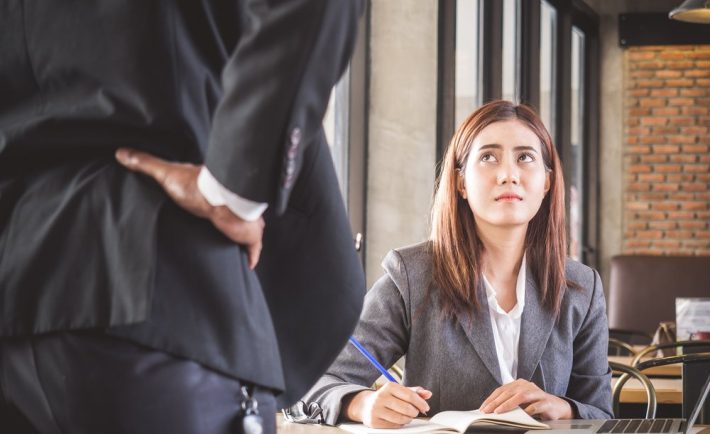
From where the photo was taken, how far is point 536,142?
2.54 metres

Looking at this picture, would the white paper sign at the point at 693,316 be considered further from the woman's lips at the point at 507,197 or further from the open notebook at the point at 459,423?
the open notebook at the point at 459,423

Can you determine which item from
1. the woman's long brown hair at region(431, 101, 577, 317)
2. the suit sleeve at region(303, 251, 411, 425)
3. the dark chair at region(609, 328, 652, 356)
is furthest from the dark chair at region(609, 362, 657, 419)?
the dark chair at region(609, 328, 652, 356)

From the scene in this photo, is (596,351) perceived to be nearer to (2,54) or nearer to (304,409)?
(304,409)

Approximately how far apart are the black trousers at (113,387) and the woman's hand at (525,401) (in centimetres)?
107

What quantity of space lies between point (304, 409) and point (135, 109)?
44.1 inches

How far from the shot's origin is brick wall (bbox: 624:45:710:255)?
9.54 metres

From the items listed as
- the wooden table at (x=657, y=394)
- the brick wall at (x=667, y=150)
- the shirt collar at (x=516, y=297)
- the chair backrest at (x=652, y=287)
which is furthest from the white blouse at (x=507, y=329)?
the brick wall at (x=667, y=150)

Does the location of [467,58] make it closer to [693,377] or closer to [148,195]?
[693,377]

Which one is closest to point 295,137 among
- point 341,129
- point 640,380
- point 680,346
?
point 640,380

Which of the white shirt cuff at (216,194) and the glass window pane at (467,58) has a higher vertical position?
the glass window pane at (467,58)

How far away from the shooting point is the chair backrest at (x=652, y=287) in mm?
7609

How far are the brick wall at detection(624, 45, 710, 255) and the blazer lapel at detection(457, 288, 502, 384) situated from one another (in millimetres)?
7624

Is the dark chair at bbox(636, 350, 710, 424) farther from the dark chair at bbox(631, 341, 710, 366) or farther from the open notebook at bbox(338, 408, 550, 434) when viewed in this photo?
the open notebook at bbox(338, 408, 550, 434)

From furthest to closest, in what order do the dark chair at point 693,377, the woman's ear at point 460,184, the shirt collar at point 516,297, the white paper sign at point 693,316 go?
the white paper sign at point 693,316 → the dark chair at point 693,377 → the woman's ear at point 460,184 → the shirt collar at point 516,297
